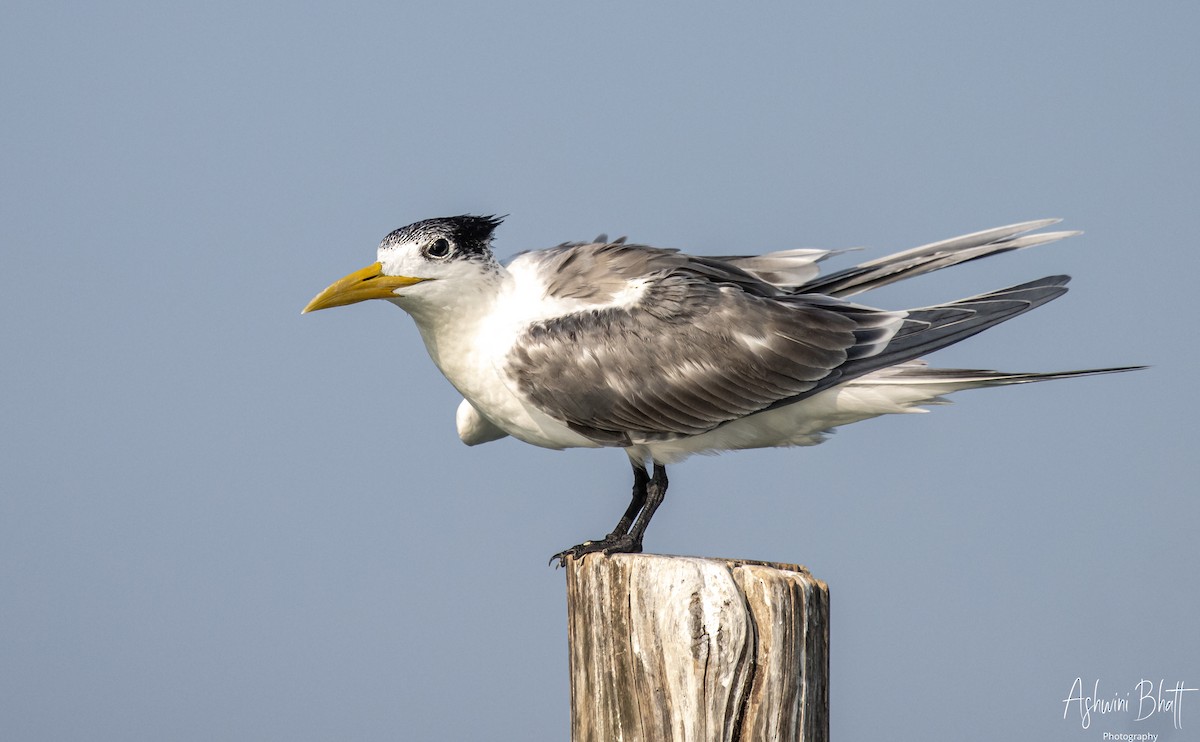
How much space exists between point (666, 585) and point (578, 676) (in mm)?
665

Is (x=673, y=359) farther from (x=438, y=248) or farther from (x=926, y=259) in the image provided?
(x=926, y=259)

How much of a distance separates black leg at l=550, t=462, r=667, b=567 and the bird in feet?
0.04

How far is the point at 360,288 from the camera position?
671 centimetres

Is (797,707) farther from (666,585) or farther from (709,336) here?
(709,336)

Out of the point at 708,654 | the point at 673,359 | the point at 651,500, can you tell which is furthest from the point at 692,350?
the point at 708,654

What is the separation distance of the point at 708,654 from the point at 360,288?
279cm

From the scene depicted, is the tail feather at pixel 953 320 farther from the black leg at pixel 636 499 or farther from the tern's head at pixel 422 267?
the tern's head at pixel 422 267

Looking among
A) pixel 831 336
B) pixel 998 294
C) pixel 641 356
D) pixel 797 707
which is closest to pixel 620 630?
pixel 797 707

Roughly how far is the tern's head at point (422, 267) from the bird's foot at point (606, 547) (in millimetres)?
1510

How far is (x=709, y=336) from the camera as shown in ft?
22.8

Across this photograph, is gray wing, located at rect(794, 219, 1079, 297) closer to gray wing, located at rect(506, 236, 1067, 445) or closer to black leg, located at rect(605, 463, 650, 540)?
gray wing, located at rect(506, 236, 1067, 445)

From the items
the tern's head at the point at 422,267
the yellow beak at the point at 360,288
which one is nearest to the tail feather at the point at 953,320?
the tern's head at the point at 422,267

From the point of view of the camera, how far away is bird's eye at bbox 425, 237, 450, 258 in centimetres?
682

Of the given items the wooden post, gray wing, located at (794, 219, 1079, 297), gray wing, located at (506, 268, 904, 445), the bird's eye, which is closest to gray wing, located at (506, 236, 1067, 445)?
gray wing, located at (506, 268, 904, 445)
